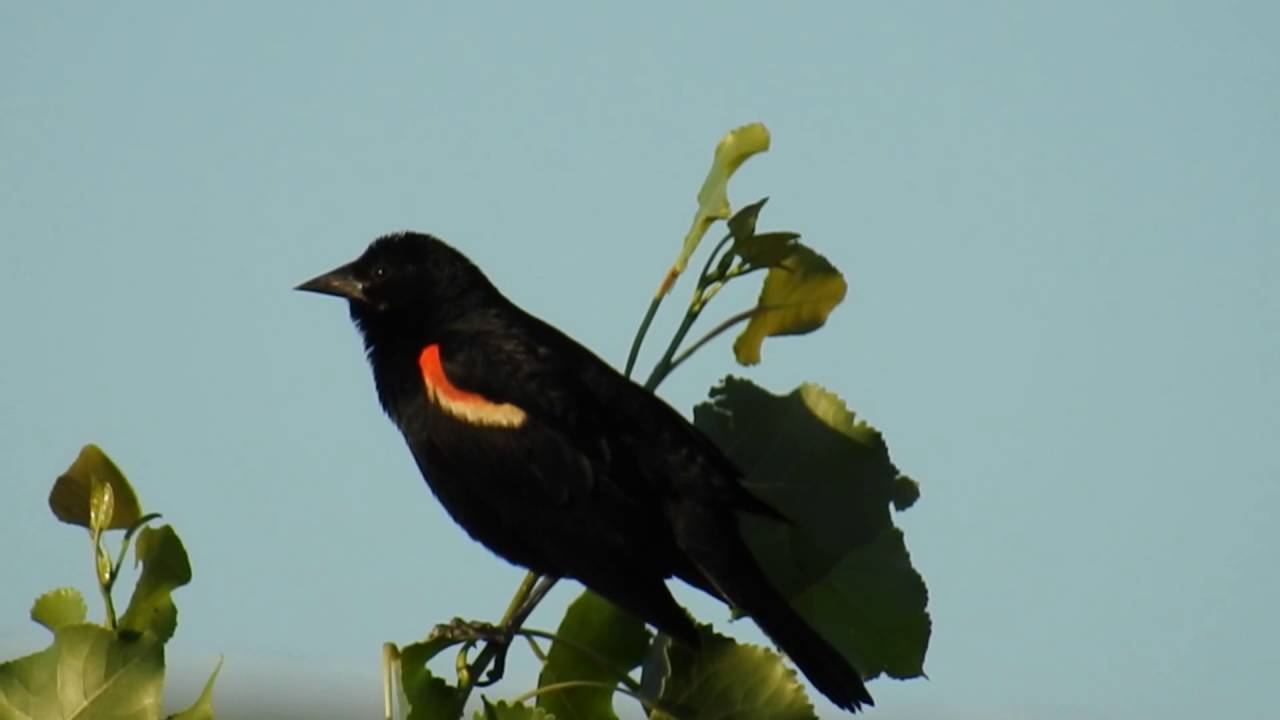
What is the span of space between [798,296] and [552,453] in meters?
0.82

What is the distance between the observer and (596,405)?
11.1 feet

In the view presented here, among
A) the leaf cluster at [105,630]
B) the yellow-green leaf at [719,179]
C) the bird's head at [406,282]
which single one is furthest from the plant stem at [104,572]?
the bird's head at [406,282]

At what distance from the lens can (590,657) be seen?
2396 mm

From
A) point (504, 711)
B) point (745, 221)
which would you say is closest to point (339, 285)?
point (745, 221)

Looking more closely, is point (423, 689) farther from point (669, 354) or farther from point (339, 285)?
point (339, 285)

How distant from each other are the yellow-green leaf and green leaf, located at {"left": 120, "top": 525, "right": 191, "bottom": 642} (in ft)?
2.61

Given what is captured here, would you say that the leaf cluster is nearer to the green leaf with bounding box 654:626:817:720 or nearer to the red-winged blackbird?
the green leaf with bounding box 654:626:817:720

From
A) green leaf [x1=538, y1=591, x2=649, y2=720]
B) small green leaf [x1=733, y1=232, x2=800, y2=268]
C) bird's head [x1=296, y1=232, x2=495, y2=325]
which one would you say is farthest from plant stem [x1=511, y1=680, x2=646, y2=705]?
bird's head [x1=296, y1=232, x2=495, y2=325]

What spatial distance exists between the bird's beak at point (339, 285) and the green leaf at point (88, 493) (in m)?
1.77

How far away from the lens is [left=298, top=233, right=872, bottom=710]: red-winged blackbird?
300 cm

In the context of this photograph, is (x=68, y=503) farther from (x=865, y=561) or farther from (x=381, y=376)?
(x=381, y=376)

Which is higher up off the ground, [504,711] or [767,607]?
[767,607]

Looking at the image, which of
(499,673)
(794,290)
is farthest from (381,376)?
(794,290)

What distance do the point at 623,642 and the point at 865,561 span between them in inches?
14.4
